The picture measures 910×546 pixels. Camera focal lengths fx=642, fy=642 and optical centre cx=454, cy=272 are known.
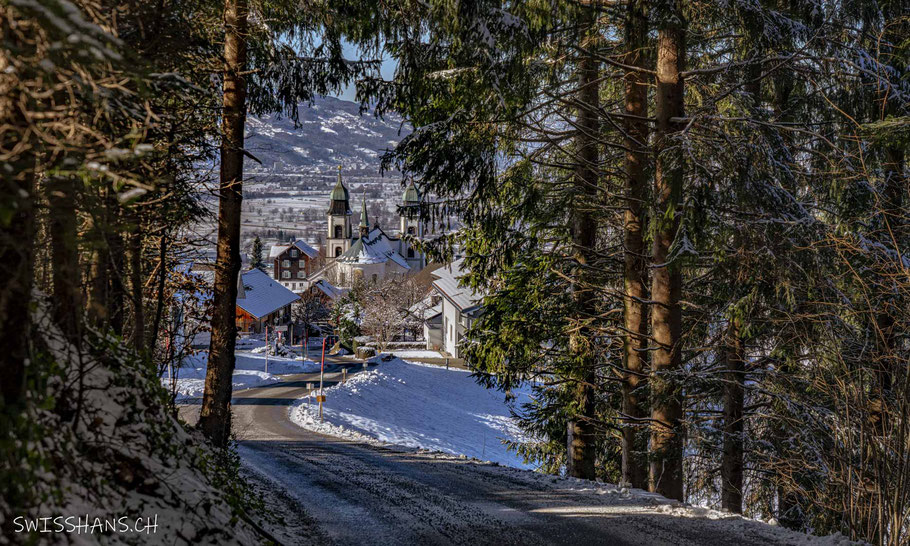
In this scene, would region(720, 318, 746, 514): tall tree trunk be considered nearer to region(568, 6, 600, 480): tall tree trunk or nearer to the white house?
region(568, 6, 600, 480): tall tree trunk

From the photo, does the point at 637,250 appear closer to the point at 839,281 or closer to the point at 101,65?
the point at 839,281

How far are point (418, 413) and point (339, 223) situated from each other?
92347mm

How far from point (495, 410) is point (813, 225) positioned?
31.4 meters

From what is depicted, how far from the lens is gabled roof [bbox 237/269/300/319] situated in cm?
5866

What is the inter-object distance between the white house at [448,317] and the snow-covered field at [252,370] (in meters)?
11.4

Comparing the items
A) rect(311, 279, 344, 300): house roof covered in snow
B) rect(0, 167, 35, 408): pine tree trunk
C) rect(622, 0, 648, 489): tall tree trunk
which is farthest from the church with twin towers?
rect(0, 167, 35, 408): pine tree trunk

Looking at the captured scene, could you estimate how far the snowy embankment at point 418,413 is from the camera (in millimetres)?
25953

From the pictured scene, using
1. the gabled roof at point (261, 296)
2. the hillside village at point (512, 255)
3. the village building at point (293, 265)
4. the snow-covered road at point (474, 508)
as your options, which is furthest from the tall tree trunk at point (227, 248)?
the village building at point (293, 265)

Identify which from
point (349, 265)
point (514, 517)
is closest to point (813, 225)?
point (514, 517)

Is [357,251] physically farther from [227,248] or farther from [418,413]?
[227,248]

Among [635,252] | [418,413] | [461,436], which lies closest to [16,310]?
[635,252]

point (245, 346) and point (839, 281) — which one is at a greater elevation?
point (839, 281)

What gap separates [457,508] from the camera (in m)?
8.10

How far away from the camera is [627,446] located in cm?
1183
